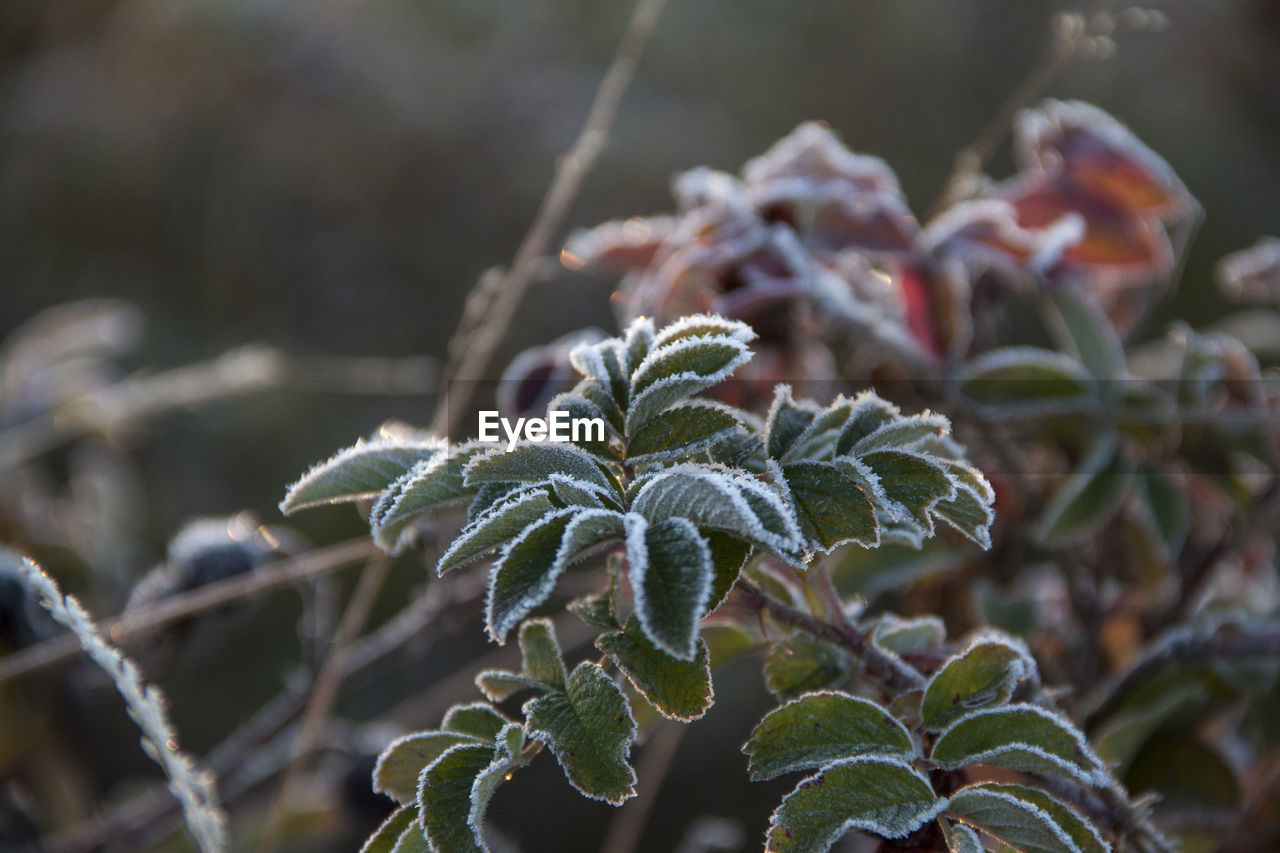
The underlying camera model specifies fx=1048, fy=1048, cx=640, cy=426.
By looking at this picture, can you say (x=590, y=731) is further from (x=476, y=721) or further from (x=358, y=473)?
(x=358, y=473)

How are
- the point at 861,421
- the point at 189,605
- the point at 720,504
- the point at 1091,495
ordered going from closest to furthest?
the point at 720,504
the point at 861,421
the point at 189,605
the point at 1091,495

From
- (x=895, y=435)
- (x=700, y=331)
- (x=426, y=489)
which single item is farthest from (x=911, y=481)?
(x=426, y=489)

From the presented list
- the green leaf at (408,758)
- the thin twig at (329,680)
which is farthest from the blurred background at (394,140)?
the green leaf at (408,758)

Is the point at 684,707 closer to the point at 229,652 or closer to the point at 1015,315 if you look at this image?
the point at 229,652

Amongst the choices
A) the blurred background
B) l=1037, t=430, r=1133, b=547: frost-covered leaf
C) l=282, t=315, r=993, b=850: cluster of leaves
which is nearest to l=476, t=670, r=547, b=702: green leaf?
l=282, t=315, r=993, b=850: cluster of leaves

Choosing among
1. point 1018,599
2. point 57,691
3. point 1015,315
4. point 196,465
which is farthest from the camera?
point 1015,315

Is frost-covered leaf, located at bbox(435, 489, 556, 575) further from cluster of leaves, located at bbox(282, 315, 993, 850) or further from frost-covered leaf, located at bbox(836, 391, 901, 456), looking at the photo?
frost-covered leaf, located at bbox(836, 391, 901, 456)

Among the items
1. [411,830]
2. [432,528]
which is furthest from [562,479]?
[432,528]
